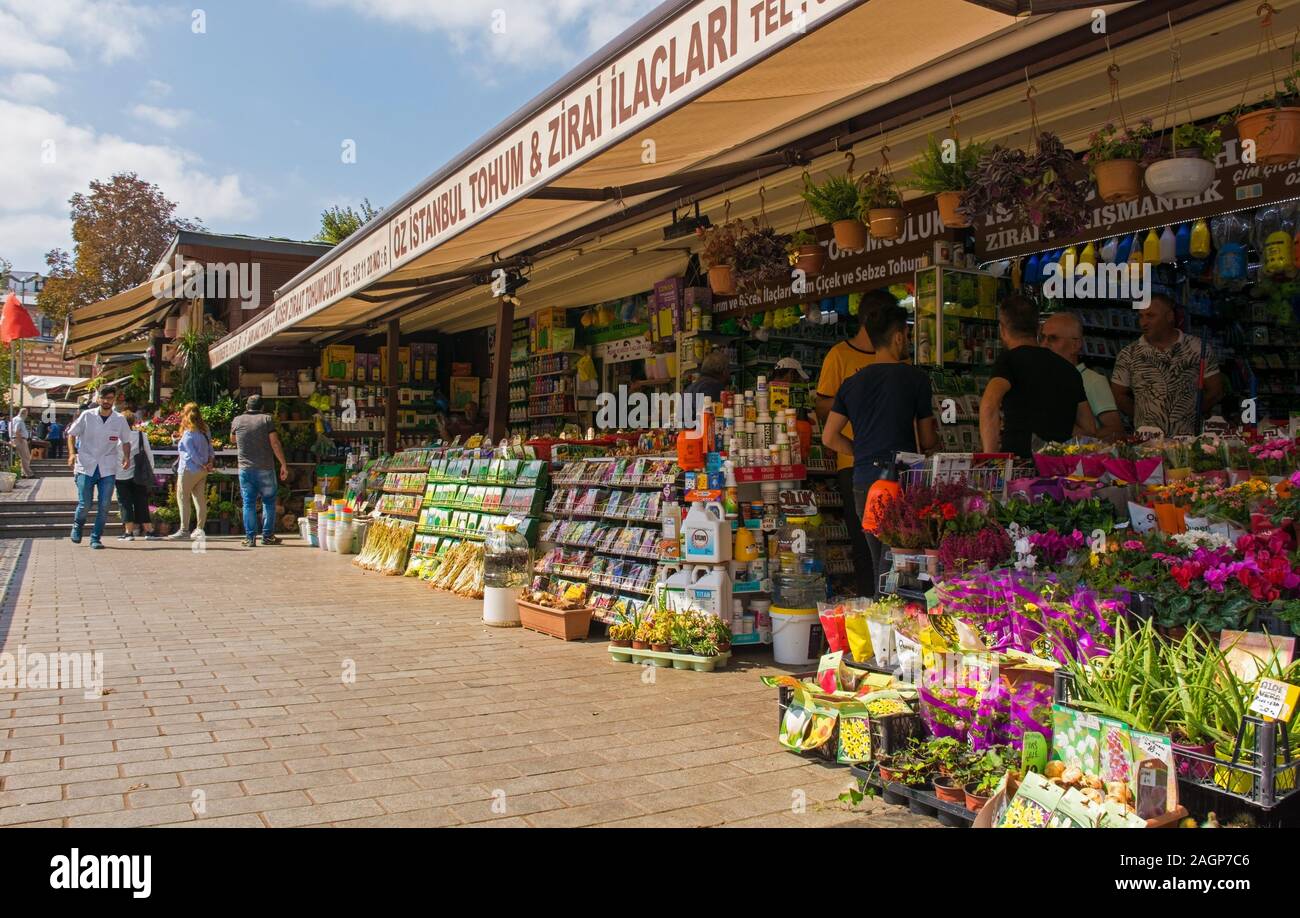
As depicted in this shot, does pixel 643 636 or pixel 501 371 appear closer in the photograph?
pixel 643 636

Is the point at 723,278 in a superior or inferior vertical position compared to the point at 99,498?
superior

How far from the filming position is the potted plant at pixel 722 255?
7242mm

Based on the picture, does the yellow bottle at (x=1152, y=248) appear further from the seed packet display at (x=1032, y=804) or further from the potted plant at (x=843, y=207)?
the seed packet display at (x=1032, y=804)

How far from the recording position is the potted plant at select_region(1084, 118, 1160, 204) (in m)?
4.88

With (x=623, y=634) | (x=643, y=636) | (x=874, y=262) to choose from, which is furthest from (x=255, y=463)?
(x=874, y=262)

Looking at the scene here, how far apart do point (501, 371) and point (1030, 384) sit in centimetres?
608

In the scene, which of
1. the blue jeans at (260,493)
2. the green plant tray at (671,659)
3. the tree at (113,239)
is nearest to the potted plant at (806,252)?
the green plant tray at (671,659)

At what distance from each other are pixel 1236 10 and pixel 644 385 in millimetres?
8406

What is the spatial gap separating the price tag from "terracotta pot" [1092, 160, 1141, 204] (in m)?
2.95

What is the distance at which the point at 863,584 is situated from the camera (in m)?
6.65

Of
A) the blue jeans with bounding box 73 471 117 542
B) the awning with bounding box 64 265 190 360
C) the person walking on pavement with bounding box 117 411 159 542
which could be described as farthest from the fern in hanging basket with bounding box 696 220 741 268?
the awning with bounding box 64 265 190 360

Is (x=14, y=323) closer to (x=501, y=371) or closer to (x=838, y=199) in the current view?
(x=501, y=371)

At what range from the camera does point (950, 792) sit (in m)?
3.39
